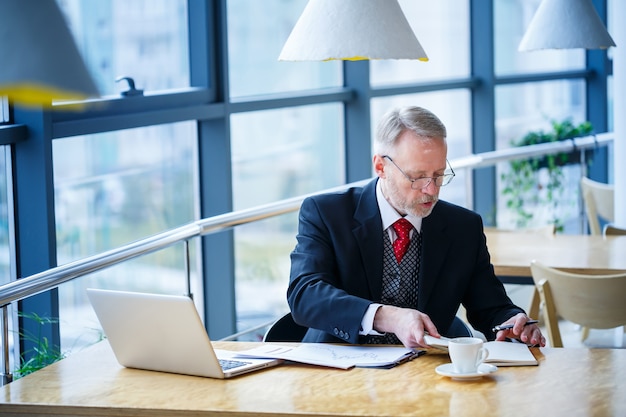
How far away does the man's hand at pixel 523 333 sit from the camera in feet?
8.25

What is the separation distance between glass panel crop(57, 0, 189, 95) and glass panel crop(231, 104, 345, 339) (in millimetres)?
534

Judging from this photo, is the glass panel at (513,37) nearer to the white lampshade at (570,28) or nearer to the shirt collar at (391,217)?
the white lampshade at (570,28)

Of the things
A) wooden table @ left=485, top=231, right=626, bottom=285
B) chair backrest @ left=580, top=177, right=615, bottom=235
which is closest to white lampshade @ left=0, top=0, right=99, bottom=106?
wooden table @ left=485, top=231, right=626, bottom=285

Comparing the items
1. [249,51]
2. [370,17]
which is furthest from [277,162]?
[370,17]

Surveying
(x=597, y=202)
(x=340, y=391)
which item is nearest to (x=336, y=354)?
(x=340, y=391)

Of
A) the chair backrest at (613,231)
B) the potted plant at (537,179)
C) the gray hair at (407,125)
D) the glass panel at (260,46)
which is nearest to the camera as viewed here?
the gray hair at (407,125)

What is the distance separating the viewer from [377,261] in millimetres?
2777

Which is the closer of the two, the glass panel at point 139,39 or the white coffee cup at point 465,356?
the white coffee cup at point 465,356

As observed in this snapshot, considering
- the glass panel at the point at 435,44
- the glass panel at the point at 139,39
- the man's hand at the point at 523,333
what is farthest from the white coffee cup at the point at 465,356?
the glass panel at the point at 435,44

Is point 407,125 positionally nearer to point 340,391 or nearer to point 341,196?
point 341,196

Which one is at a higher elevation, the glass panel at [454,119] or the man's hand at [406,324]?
the glass panel at [454,119]

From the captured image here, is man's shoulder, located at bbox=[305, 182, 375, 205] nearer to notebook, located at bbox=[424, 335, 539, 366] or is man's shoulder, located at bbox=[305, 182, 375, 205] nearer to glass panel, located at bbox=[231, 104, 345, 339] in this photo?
notebook, located at bbox=[424, 335, 539, 366]

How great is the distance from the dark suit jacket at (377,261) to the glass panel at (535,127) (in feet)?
13.2

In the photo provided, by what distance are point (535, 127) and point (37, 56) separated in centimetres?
697
